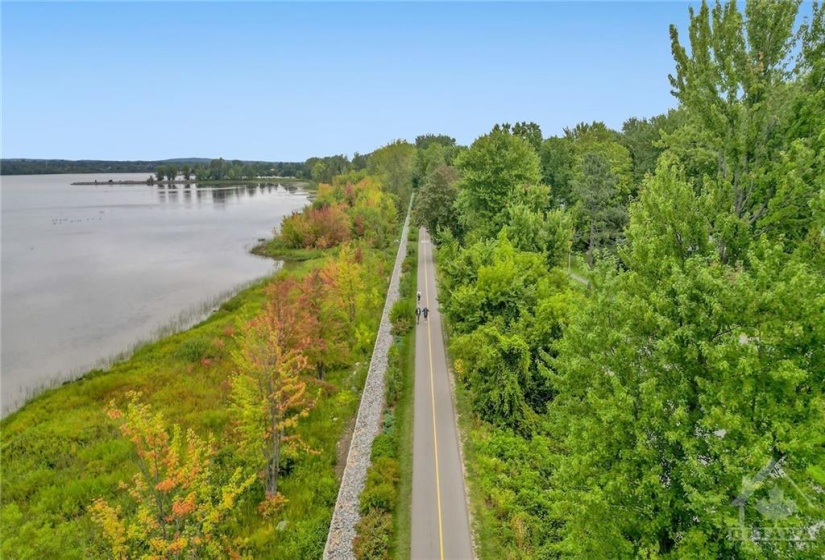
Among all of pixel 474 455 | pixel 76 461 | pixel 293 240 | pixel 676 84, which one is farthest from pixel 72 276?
pixel 676 84

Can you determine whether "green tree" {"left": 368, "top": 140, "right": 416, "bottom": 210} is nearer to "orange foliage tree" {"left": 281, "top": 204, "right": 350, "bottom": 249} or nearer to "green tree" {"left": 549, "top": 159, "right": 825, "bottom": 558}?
"orange foliage tree" {"left": 281, "top": 204, "right": 350, "bottom": 249}

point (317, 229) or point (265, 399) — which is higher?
point (317, 229)

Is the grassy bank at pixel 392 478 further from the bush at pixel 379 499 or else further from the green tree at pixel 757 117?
the green tree at pixel 757 117

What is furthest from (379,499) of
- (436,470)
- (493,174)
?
(493,174)

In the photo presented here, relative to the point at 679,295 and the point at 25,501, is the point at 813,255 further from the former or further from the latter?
the point at 25,501

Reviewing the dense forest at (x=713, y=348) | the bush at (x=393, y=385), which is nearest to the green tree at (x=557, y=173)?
the bush at (x=393, y=385)

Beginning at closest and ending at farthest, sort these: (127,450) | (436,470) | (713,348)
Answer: (713,348) → (436,470) → (127,450)

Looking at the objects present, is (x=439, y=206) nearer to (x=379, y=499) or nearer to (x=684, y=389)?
(x=379, y=499)
